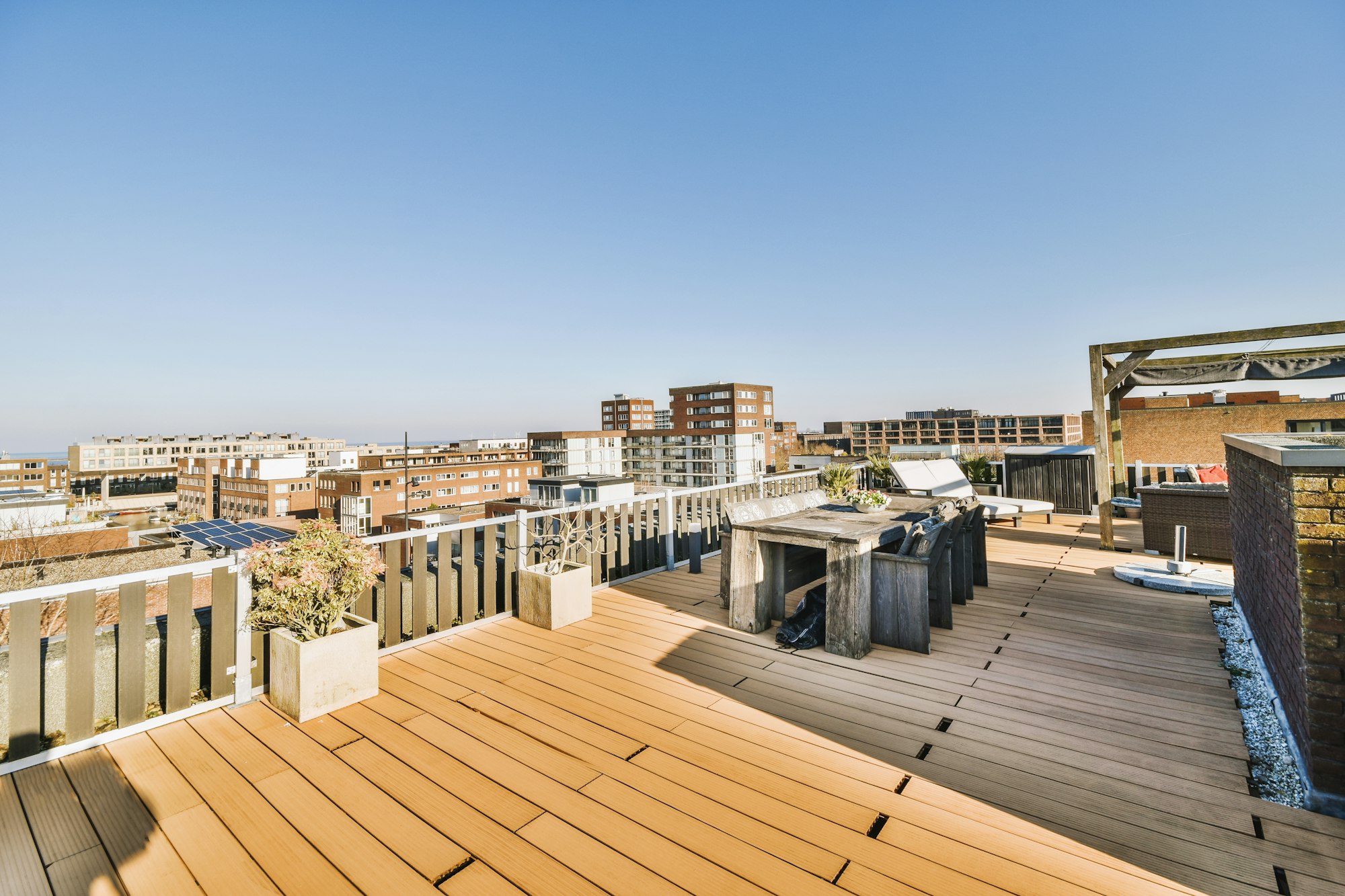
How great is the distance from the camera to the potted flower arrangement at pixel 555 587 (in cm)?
381

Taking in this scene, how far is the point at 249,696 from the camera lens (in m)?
2.72

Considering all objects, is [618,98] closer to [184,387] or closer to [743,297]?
[743,297]

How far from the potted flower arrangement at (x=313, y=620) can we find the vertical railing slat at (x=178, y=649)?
243 mm

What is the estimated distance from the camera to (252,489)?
69.4 m

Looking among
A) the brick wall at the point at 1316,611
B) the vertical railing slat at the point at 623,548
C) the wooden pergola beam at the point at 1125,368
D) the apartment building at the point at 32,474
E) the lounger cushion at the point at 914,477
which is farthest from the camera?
the apartment building at the point at 32,474

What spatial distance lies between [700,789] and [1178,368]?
7483 millimetres

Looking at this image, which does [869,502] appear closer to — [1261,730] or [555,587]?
[1261,730]

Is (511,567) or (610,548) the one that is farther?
(610,548)

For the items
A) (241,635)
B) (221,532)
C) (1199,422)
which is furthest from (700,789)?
(221,532)

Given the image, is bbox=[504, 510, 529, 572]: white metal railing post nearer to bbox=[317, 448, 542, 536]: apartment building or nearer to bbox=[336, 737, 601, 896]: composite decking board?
bbox=[336, 737, 601, 896]: composite decking board

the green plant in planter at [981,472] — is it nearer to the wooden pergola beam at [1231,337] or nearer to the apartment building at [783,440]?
the wooden pergola beam at [1231,337]

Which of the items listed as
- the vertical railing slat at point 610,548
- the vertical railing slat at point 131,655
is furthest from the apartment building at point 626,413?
the vertical railing slat at point 131,655

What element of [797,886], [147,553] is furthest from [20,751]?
[147,553]

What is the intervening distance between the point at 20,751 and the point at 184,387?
86.7 m
